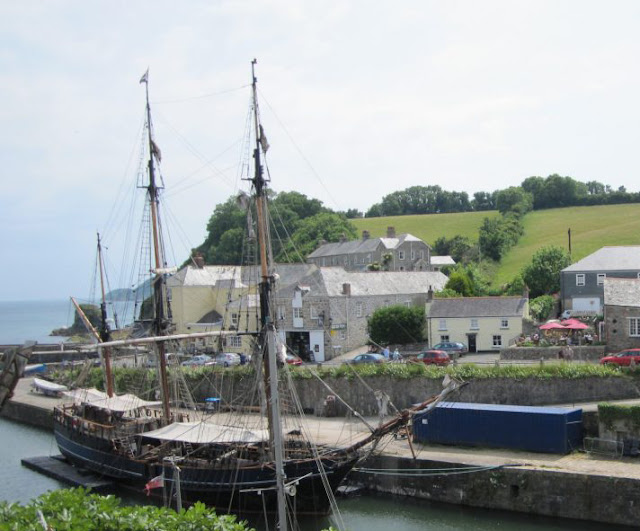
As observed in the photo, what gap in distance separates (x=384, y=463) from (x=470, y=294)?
31946mm

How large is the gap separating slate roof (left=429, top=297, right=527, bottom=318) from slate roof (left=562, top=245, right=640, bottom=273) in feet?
25.8

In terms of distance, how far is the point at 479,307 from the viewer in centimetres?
4534

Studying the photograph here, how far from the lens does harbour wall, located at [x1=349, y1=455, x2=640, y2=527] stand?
838 inches

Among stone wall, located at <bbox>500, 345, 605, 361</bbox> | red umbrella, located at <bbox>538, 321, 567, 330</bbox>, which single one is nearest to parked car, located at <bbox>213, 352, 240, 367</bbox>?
stone wall, located at <bbox>500, 345, 605, 361</bbox>

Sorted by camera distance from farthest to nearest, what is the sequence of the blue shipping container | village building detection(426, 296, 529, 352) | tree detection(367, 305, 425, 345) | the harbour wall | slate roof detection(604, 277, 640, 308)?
tree detection(367, 305, 425, 345)
village building detection(426, 296, 529, 352)
slate roof detection(604, 277, 640, 308)
the blue shipping container
the harbour wall

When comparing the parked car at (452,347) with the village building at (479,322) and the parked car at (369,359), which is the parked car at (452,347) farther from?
the parked car at (369,359)

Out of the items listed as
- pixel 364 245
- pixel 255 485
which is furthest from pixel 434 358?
pixel 364 245

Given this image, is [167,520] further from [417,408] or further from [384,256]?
[384,256]

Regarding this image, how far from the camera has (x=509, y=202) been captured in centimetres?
11050

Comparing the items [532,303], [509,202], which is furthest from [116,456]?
[509,202]

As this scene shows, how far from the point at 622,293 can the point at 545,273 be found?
25226mm

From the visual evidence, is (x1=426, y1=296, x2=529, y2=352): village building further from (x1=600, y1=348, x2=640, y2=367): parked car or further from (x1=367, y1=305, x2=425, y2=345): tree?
(x1=600, y1=348, x2=640, y2=367): parked car

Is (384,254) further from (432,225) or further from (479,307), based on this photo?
(432,225)

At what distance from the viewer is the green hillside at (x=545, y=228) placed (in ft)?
276
